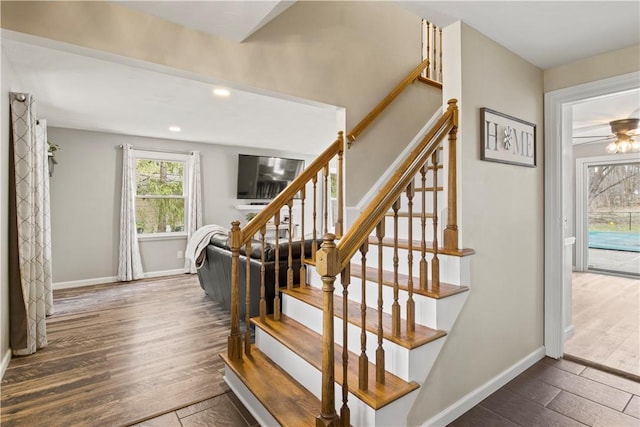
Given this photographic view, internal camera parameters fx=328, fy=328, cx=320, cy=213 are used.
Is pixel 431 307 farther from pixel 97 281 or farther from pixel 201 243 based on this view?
pixel 97 281

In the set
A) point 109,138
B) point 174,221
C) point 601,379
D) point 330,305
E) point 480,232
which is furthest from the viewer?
point 174,221

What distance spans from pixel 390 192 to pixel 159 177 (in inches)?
210

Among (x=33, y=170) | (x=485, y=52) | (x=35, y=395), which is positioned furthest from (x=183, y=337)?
(x=485, y=52)

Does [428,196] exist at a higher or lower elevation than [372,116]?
lower

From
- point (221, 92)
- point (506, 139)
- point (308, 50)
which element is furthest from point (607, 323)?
point (221, 92)

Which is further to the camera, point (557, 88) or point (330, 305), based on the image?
point (557, 88)

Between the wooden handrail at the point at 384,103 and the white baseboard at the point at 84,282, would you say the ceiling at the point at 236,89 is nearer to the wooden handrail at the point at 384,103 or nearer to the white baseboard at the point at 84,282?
the wooden handrail at the point at 384,103

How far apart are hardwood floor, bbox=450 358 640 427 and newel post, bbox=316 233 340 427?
0.90 m

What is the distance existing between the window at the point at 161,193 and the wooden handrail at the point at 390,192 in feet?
16.8

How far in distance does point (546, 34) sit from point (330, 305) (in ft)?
7.26

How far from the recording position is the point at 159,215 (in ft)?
19.0

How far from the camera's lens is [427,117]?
11.7ft

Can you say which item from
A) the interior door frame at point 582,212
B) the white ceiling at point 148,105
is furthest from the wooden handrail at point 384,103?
the interior door frame at point 582,212

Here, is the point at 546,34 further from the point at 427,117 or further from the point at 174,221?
the point at 174,221
